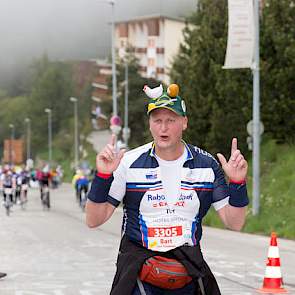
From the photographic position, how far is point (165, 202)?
6320 millimetres

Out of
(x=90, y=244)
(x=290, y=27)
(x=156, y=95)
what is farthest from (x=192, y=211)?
(x=290, y=27)

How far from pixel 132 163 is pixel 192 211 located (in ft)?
1.41

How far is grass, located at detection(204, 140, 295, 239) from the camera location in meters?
26.9

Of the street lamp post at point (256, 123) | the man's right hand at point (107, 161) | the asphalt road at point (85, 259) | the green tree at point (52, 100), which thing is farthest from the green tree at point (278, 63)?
the green tree at point (52, 100)

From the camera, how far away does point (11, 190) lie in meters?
42.0

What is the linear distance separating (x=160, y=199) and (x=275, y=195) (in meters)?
24.6

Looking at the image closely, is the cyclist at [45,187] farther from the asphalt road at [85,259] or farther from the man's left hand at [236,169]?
the man's left hand at [236,169]

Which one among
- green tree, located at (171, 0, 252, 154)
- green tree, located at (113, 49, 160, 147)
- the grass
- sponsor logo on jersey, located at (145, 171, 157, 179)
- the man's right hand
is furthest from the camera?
green tree, located at (113, 49, 160, 147)

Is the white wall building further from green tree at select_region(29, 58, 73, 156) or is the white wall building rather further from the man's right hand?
the man's right hand

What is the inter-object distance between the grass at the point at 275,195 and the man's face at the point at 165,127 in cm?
1903

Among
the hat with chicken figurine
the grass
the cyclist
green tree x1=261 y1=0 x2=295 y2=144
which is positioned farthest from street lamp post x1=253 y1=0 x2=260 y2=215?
the hat with chicken figurine

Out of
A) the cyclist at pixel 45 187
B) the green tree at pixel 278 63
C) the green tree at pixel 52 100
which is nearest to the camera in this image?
the green tree at pixel 278 63

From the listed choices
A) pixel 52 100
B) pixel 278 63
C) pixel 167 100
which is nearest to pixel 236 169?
pixel 167 100

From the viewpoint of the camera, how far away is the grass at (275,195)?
26.9 m
